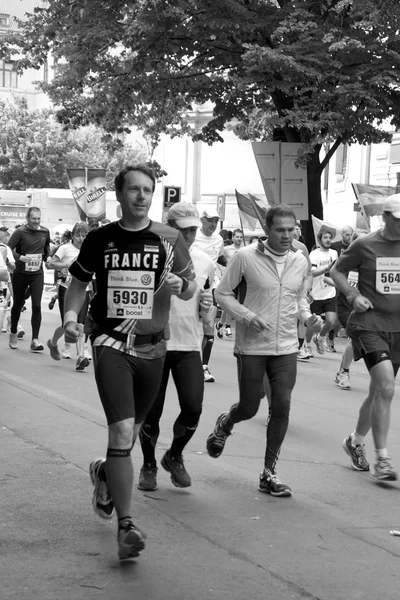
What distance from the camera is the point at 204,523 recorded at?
6078mm

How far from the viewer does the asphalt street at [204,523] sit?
16.2 feet

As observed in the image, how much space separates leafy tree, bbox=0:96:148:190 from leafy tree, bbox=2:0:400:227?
40.9 m

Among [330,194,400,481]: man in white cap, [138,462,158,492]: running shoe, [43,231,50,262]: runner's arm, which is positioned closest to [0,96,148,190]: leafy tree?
[43,231,50,262]: runner's arm

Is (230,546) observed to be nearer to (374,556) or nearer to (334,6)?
(374,556)

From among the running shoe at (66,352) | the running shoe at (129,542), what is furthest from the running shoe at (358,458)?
the running shoe at (66,352)

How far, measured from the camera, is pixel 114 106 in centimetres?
2512

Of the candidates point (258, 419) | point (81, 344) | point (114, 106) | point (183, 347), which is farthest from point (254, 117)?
point (183, 347)

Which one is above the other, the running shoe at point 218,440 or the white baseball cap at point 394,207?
the white baseball cap at point 394,207

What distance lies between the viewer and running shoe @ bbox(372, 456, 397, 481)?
7.52 meters

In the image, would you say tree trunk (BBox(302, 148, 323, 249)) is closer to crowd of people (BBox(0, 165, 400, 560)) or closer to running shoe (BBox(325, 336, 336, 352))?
running shoe (BBox(325, 336, 336, 352))

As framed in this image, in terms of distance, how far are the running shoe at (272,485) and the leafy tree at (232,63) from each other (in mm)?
14293

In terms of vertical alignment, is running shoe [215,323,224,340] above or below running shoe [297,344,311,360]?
below

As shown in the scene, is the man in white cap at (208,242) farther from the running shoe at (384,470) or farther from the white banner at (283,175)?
the white banner at (283,175)

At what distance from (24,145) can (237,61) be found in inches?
1829
